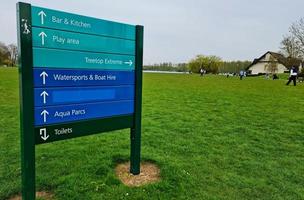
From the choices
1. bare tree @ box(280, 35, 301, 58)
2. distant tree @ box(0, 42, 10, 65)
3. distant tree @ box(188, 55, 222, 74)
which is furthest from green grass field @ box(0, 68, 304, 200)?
distant tree @ box(188, 55, 222, 74)

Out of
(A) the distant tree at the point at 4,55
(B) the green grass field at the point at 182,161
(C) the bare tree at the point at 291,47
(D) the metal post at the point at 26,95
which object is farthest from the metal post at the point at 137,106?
(A) the distant tree at the point at 4,55

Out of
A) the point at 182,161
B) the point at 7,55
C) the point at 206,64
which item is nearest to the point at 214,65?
the point at 206,64

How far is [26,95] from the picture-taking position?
2.94 meters

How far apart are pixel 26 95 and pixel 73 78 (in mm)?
644

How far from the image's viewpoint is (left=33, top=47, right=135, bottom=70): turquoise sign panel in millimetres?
3055

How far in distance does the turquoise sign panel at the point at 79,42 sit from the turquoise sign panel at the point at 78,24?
6cm

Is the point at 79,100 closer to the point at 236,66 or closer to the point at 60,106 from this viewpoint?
the point at 60,106

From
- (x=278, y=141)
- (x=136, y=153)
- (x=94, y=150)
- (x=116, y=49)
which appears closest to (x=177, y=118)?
(x=278, y=141)

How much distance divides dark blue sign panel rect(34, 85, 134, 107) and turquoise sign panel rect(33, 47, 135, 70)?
290mm

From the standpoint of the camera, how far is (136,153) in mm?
4301

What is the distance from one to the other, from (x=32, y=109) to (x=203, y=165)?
2984 mm

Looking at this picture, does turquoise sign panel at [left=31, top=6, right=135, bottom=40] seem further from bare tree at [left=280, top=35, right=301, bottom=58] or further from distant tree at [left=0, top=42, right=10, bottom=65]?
distant tree at [left=0, top=42, right=10, bottom=65]

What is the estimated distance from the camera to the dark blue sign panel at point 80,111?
10.4 ft

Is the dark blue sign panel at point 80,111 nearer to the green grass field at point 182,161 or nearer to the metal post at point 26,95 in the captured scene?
the metal post at point 26,95
